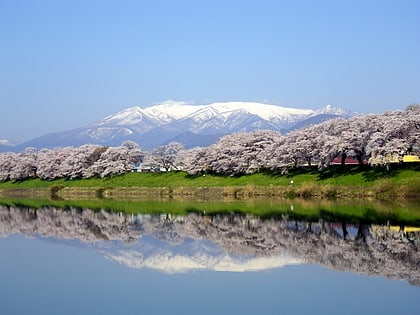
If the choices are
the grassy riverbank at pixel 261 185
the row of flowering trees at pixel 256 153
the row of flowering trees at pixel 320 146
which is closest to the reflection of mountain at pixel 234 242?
the grassy riverbank at pixel 261 185

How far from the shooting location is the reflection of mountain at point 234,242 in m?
20.0

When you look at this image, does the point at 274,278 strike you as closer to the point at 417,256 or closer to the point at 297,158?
the point at 417,256

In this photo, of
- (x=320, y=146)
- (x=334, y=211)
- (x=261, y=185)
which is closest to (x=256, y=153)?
(x=261, y=185)

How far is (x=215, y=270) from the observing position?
1945cm

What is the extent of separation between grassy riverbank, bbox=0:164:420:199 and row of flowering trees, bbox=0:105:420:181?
1.38 meters

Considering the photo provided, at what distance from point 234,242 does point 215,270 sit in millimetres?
6581

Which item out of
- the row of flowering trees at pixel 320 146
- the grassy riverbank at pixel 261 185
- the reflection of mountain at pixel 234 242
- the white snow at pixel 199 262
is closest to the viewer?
the white snow at pixel 199 262

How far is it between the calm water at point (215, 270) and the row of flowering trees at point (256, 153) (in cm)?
2344

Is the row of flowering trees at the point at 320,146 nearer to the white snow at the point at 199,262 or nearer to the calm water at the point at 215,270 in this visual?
the calm water at the point at 215,270

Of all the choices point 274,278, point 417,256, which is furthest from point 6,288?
point 417,256

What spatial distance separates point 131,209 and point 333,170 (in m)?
19.3

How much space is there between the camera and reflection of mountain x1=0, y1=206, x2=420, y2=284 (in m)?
20.0

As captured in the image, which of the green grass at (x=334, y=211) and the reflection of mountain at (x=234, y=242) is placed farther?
the green grass at (x=334, y=211)

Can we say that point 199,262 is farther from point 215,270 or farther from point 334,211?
point 334,211
